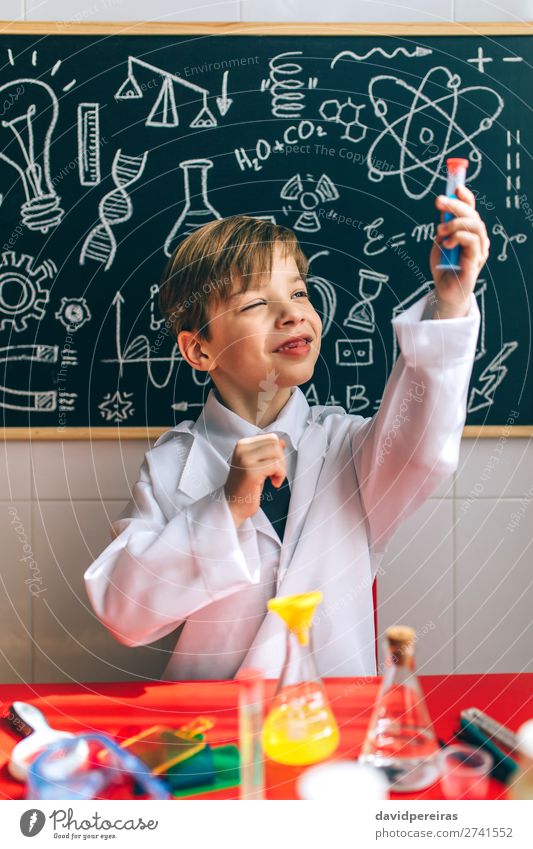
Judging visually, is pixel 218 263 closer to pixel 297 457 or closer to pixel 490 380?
pixel 297 457

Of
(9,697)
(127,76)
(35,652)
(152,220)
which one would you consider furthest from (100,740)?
(127,76)

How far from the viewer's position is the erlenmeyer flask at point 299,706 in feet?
1.71

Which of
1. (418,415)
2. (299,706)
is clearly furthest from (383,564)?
(299,706)

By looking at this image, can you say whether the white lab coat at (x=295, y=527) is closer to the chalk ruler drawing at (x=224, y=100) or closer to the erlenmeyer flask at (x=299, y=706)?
the erlenmeyer flask at (x=299, y=706)

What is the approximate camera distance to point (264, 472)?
68cm

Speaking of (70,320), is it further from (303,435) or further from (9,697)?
(9,697)

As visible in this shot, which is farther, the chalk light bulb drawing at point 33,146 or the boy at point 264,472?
the chalk light bulb drawing at point 33,146

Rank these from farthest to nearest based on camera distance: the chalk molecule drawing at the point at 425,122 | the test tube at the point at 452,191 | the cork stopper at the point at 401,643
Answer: the chalk molecule drawing at the point at 425,122 < the test tube at the point at 452,191 < the cork stopper at the point at 401,643

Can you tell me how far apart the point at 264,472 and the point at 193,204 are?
470 mm

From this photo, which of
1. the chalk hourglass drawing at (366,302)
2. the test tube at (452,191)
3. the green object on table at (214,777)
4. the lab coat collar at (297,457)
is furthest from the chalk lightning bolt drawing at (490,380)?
the green object on table at (214,777)

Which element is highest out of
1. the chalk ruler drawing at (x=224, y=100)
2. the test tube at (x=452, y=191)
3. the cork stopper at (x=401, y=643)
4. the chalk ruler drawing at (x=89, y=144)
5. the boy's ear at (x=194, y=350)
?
the chalk ruler drawing at (x=224, y=100)

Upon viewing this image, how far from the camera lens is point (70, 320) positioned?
1.02m

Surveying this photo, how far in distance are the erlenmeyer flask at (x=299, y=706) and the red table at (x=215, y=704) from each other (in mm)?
11

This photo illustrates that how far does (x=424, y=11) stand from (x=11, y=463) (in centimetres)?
80
